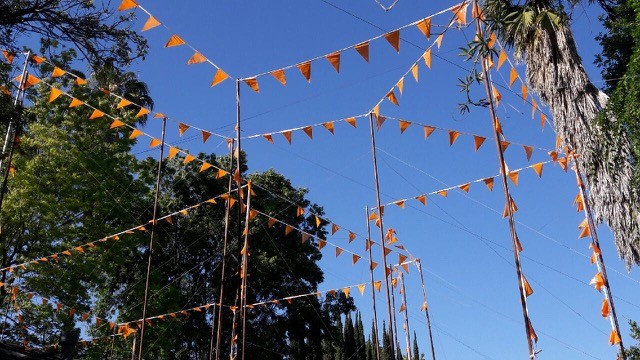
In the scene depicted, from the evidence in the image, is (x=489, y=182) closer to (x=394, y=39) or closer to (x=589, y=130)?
(x=589, y=130)

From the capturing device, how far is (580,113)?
10195 mm

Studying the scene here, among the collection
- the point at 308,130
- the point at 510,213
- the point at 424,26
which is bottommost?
the point at 510,213

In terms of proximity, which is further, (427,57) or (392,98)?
(392,98)

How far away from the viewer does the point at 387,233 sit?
15.3 m

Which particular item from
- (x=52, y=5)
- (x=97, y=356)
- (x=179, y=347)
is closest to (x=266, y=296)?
(x=179, y=347)

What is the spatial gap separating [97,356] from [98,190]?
14.7ft

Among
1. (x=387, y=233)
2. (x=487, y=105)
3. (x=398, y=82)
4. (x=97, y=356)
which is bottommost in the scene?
(x=487, y=105)

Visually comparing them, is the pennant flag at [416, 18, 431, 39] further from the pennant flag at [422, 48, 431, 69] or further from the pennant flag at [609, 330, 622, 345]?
the pennant flag at [609, 330, 622, 345]

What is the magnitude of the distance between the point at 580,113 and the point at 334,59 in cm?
511

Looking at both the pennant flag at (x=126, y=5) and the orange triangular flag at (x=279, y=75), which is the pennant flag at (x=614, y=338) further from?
the pennant flag at (x=126, y=5)

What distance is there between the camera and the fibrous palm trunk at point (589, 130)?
31.2 ft

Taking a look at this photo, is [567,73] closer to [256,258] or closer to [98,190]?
[98,190]

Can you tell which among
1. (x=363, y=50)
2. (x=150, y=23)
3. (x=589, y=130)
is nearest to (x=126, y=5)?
(x=150, y=23)

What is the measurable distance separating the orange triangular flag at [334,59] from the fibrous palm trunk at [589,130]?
16.0 ft
